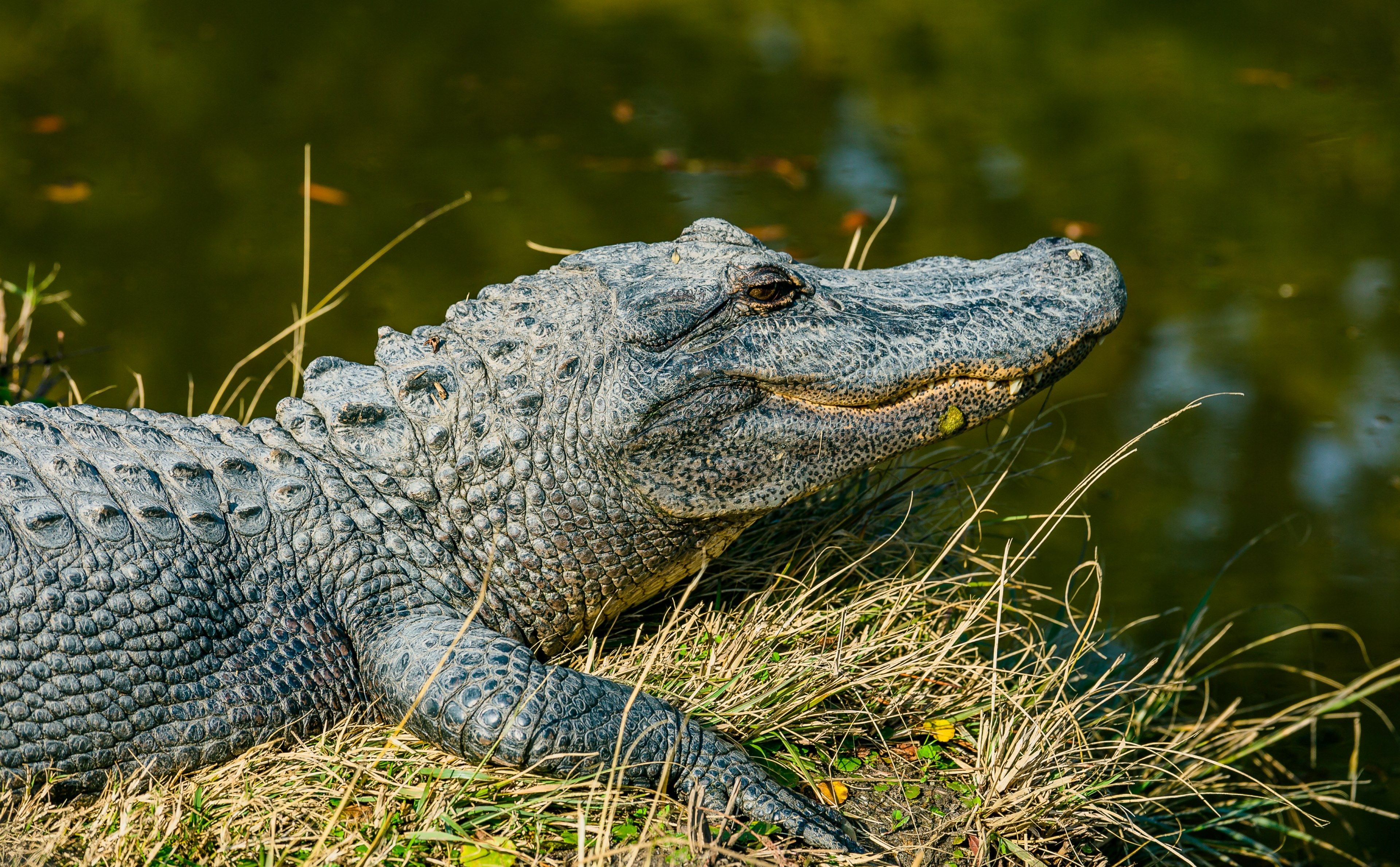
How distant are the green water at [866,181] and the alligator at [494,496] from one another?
162 centimetres

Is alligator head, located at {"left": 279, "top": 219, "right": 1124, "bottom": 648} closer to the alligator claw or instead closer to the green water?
the alligator claw

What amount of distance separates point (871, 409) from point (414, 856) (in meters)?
1.58

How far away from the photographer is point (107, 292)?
716 cm

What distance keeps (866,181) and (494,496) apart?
5.85 meters

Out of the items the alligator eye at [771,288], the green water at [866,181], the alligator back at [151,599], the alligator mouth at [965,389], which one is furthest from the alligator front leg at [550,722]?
the green water at [866,181]

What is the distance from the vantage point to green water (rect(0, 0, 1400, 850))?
6.16 meters

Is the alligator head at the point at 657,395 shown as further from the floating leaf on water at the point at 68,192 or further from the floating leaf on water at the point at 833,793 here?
the floating leaf on water at the point at 68,192

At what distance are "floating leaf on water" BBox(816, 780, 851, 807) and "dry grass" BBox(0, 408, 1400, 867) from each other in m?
0.01

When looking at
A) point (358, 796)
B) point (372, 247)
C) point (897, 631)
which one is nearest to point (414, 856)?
point (358, 796)

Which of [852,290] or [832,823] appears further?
[852,290]

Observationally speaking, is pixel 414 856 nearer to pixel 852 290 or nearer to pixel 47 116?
pixel 852 290

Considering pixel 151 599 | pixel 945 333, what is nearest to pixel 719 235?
pixel 945 333

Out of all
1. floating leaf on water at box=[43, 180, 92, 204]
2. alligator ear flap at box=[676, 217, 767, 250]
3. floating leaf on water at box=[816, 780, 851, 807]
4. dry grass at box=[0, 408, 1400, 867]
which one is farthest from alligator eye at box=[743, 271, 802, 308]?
floating leaf on water at box=[43, 180, 92, 204]

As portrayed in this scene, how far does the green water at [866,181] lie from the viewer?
242 inches
